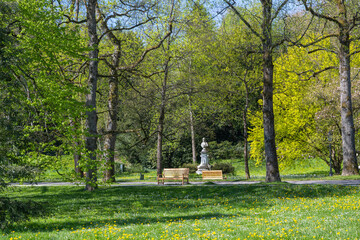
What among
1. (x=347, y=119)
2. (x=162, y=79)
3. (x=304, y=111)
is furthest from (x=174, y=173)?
(x=304, y=111)

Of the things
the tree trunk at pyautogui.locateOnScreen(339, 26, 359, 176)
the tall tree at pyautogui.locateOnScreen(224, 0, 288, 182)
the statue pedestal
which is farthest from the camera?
the statue pedestal

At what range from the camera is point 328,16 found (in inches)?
743

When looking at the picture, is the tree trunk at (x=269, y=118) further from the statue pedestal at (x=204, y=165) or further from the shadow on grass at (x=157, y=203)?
the statue pedestal at (x=204, y=165)

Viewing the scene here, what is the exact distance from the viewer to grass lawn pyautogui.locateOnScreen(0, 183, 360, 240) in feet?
23.3

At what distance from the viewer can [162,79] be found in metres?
25.7

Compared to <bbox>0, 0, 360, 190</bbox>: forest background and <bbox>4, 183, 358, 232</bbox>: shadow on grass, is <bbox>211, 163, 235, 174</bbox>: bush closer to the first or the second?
<bbox>0, 0, 360, 190</bbox>: forest background

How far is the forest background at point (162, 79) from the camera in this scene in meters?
11.6

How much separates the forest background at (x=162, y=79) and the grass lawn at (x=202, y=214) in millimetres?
1426


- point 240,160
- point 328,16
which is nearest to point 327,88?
point 328,16

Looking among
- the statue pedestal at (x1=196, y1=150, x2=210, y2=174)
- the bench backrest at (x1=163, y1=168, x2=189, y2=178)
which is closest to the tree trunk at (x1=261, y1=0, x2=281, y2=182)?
the bench backrest at (x1=163, y1=168, x2=189, y2=178)

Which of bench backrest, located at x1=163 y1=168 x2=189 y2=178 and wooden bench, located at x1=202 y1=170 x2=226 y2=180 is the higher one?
bench backrest, located at x1=163 y1=168 x2=189 y2=178

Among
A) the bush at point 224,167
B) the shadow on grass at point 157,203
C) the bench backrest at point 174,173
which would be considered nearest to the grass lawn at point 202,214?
the shadow on grass at point 157,203

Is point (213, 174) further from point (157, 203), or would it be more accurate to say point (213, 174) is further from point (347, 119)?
point (157, 203)

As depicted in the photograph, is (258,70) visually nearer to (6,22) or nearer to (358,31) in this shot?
(358,31)
